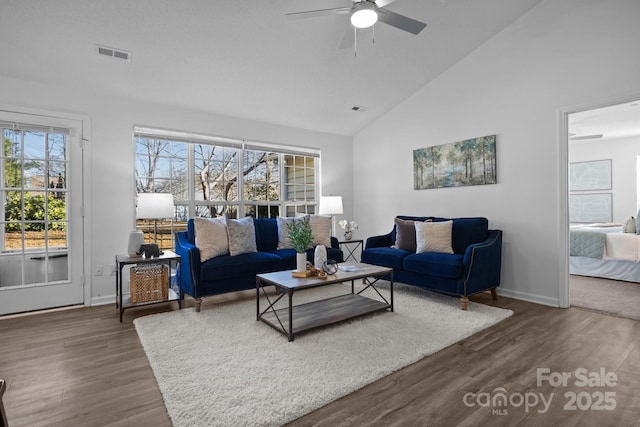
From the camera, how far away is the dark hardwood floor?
71.0 inches

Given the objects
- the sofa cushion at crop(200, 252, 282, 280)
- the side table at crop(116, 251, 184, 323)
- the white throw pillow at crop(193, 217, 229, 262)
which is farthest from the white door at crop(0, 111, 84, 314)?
the sofa cushion at crop(200, 252, 282, 280)

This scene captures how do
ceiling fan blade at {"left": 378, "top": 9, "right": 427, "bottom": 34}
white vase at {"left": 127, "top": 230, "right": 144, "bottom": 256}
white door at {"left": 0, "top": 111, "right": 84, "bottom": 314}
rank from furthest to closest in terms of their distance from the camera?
white vase at {"left": 127, "top": 230, "right": 144, "bottom": 256} < white door at {"left": 0, "top": 111, "right": 84, "bottom": 314} < ceiling fan blade at {"left": 378, "top": 9, "right": 427, "bottom": 34}

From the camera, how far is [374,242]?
4.83 meters

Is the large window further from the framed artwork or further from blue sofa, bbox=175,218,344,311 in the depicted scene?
the framed artwork

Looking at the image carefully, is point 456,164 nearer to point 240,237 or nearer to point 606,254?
point 606,254

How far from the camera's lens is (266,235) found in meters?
4.64

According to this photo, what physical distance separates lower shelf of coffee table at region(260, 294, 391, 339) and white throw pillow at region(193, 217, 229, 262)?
3.22 feet

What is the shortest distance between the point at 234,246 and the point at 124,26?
2.35 meters

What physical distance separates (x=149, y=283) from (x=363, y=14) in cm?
325

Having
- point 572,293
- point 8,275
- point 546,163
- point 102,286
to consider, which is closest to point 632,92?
point 546,163

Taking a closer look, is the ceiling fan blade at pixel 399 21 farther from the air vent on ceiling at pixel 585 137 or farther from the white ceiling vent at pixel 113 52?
the air vent on ceiling at pixel 585 137

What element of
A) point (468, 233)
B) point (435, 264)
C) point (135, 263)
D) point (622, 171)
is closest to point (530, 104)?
point (468, 233)

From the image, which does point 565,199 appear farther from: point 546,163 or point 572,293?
point 572,293

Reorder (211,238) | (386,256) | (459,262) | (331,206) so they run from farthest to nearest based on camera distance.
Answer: (331,206), (386,256), (211,238), (459,262)
